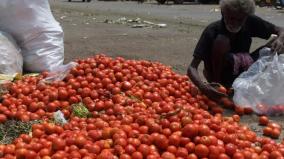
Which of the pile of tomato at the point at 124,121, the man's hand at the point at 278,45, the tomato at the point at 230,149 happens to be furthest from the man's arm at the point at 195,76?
the tomato at the point at 230,149

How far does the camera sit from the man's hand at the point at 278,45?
466 centimetres

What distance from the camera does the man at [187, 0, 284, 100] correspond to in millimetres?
4574

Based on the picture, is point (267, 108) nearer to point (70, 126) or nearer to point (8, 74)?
point (70, 126)

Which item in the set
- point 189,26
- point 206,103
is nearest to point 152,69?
point 206,103

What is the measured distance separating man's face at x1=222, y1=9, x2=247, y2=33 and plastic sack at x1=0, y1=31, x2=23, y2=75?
7.84 feet

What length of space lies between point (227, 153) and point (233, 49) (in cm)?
192

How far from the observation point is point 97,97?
449cm

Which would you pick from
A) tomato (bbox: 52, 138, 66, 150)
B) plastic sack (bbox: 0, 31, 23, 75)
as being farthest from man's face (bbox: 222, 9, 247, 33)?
plastic sack (bbox: 0, 31, 23, 75)

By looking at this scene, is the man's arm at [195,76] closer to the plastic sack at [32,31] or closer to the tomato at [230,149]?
the tomato at [230,149]

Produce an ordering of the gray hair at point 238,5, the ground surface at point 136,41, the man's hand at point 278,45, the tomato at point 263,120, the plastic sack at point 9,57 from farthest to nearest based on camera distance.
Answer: the ground surface at point 136,41
the plastic sack at point 9,57
the man's hand at point 278,45
the gray hair at point 238,5
the tomato at point 263,120

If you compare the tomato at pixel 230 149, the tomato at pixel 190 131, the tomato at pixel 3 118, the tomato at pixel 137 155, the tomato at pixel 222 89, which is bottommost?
the tomato at pixel 3 118

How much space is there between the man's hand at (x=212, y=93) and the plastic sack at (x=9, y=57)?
86.2 inches

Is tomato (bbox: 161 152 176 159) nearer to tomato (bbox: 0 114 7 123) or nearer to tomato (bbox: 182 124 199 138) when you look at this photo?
tomato (bbox: 182 124 199 138)

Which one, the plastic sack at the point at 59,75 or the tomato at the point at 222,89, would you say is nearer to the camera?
the tomato at the point at 222,89
